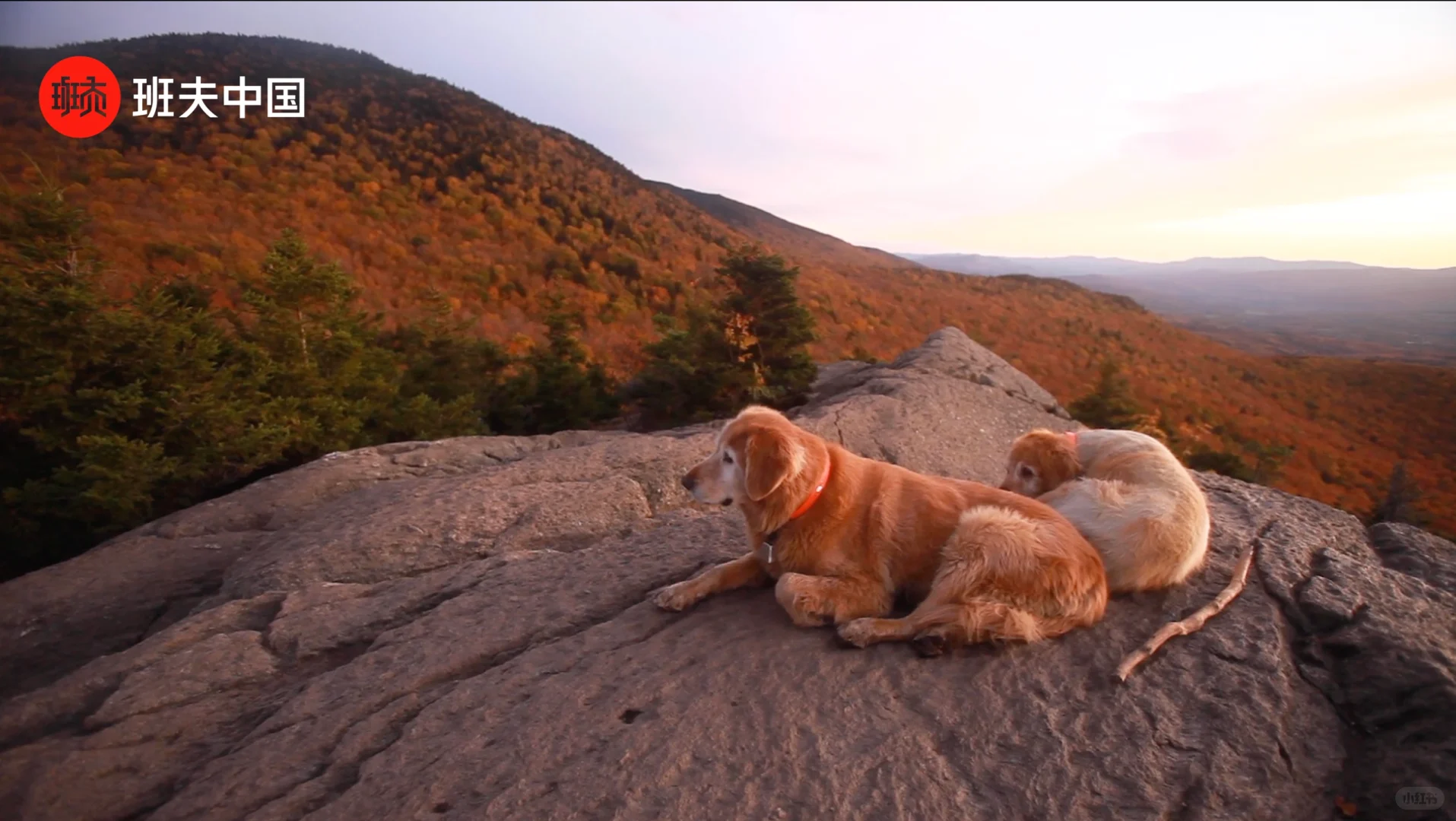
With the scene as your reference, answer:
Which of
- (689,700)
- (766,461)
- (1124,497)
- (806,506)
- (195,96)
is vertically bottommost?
(689,700)

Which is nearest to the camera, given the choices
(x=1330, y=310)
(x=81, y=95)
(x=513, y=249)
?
(x=81, y=95)

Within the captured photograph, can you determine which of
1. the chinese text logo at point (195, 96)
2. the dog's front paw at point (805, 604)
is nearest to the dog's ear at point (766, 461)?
the dog's front paw at point (805, 604)

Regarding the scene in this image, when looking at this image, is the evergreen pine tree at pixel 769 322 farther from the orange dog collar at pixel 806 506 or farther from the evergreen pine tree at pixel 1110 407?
the orange dog collar at pixel 806 506

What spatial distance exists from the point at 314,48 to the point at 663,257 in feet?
138

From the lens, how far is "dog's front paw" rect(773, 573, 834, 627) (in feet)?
11.7

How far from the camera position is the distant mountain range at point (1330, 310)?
12.5m

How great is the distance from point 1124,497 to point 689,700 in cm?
307

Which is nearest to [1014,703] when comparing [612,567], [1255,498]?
[612,567]

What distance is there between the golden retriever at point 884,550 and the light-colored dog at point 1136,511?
0.37 m

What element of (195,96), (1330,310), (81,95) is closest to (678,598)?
(81,95)

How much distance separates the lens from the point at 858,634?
345 cm

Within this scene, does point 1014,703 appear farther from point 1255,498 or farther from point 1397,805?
point 1255,498

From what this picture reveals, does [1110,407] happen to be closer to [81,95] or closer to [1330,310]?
[1330,310]

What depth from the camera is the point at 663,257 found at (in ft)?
122
